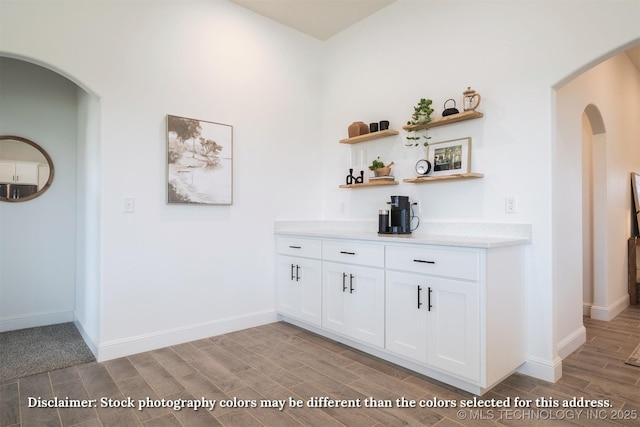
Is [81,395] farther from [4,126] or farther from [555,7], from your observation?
[555,7]

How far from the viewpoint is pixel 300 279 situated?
3387mm

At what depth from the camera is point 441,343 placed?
2275mm

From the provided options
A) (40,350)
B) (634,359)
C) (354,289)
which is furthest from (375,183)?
(40,350)

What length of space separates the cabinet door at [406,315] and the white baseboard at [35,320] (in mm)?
3191

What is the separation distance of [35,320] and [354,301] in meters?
3.06

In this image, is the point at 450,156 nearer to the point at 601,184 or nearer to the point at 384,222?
the point at 384,222

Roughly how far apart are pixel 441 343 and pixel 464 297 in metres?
0.34

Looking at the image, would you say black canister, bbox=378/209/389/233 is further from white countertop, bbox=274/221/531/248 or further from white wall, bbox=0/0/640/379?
white wall, bbox=0/0/640/379

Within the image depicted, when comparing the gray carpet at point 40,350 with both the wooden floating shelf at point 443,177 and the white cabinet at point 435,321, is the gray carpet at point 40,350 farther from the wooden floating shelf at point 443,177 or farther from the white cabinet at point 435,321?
the wooden floating shelf at point 443,177

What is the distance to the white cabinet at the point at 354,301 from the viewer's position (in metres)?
2.66

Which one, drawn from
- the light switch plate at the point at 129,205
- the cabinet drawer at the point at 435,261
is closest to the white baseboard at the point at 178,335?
the light switch plate at the point at 129,205

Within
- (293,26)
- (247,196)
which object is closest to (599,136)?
(293,26)

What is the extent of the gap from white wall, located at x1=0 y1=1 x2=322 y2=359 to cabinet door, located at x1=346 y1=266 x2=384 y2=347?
1.10 m

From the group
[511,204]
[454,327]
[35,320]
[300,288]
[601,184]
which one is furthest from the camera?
[601,184]
